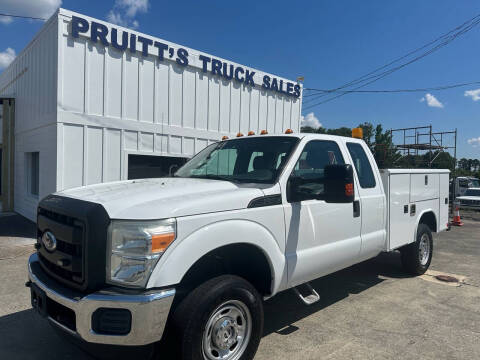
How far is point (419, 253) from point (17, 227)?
954 centimetres

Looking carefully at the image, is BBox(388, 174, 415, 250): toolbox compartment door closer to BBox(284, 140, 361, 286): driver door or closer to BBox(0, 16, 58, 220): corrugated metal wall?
BBox(284, 140, 361, 286): driver door

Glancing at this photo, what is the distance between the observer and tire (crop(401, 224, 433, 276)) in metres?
5.74

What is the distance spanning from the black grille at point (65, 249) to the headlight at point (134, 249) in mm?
223

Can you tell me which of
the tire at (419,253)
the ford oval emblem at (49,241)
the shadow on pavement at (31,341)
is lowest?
the shadow on pavement at (31,341)

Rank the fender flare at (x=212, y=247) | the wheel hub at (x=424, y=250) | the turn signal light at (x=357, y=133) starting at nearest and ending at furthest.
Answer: the fender flare at (x=212, y=247), the turn signal light at (x=357, y=133), the wheel hub at (x=424, y=250)

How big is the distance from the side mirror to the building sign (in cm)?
752

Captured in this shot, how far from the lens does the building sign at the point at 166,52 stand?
27.8 feet

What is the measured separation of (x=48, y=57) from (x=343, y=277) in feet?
27.0

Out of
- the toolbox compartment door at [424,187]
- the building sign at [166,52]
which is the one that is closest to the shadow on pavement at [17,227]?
the building sign at [166,52]

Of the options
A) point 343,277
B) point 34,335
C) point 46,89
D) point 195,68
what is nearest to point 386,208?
point 343,277

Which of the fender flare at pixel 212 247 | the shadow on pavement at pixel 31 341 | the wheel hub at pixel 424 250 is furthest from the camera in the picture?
the wheel hub at pixel 424 250

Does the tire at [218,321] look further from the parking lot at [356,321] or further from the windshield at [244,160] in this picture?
the windshield at [244,160]

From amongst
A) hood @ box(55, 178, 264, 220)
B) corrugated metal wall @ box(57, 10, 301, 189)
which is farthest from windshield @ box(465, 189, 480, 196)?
hood @ box(55, 178, 264, 220)

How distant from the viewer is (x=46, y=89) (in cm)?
899
